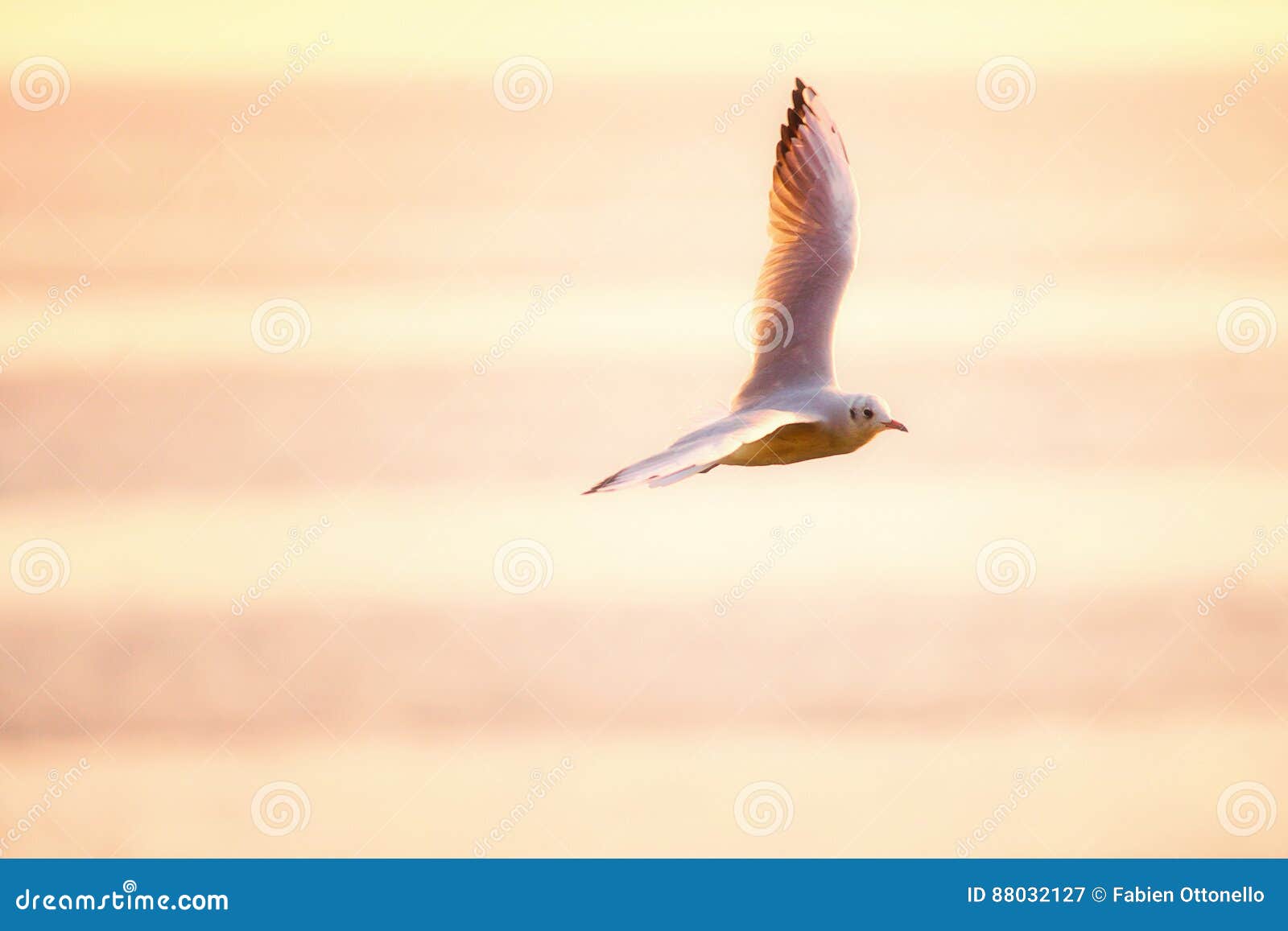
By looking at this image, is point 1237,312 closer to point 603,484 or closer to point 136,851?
→ point 603,484

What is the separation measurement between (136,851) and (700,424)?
2586 millimetres

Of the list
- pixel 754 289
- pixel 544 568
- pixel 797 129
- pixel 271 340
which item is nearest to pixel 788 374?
pixel 754 289

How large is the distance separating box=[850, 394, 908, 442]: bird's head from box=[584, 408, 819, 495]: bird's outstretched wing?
4.1 inches

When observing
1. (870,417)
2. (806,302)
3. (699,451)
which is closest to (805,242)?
(806,302)

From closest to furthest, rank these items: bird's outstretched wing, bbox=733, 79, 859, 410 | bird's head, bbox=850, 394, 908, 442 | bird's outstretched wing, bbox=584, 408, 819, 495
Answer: bird's outstretched wing, bbox=584, 408, 819, 495 < bird's head, bbox=850, 394, 908, 442 < bird's outstretched wing, bbox=733, 79, 859, 410

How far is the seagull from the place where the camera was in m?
2.17

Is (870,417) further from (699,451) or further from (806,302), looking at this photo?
(699,451)

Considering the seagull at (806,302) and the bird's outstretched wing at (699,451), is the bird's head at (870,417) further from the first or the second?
the bird's outstretched wing at (699,451)

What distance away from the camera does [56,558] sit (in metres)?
4.09

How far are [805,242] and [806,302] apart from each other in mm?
124

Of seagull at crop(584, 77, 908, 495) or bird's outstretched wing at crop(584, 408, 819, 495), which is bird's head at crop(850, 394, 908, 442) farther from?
bird's outstretched wing at crop(584, 408, 819, 495)

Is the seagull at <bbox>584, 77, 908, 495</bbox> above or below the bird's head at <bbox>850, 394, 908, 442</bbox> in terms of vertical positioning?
above

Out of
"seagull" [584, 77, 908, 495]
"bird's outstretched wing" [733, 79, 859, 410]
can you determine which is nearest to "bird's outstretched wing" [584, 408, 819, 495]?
"seagull" [584, 77, 908, 495]

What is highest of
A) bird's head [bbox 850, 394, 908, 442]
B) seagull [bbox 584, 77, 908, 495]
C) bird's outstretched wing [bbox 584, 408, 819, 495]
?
seagull [bbox 584, 77, 908, 495]
